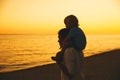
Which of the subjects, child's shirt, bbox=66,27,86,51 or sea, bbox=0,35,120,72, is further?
sea, bbox=0,35,120,72

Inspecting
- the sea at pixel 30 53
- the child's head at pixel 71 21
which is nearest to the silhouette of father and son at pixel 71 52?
the child's head at pixel 71 21

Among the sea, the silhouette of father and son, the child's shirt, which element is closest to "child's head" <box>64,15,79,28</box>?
the silhouette of father and son

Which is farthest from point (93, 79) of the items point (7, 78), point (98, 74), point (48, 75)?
point (7, 78)

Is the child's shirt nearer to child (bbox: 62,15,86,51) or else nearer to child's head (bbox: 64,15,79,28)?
child (bbox: 62,15,86,51)

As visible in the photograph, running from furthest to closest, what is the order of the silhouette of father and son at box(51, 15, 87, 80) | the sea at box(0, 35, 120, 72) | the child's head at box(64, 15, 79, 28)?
1. the sea at box(0, 35, 120, 72)
2. the child's head at box(64, 15, 79, 28)
3. the silhouette of father and son at box(51, 15, 87, 80)

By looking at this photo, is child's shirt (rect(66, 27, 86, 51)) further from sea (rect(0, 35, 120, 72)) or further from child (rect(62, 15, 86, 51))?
sea (rect(0, 35, 120, 72))

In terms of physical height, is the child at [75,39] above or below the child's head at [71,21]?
below

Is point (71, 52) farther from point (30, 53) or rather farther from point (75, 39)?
point (30, 53)

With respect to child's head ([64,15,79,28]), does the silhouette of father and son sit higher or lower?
lower

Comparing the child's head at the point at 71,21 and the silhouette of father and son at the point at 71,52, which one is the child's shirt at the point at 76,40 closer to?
the silhouette of father and son at the point at 71,52

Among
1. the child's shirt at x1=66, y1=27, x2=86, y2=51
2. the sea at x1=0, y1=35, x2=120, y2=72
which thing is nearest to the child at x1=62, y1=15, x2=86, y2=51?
the child's shirt at x1=66, y1=27, x2=86, y2=51

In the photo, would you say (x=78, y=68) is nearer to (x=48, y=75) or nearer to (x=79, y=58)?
(x=79, y=58)

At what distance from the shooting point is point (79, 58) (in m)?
3.89

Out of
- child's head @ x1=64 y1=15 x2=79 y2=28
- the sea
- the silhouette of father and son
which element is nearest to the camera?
the silhouette of father and son
